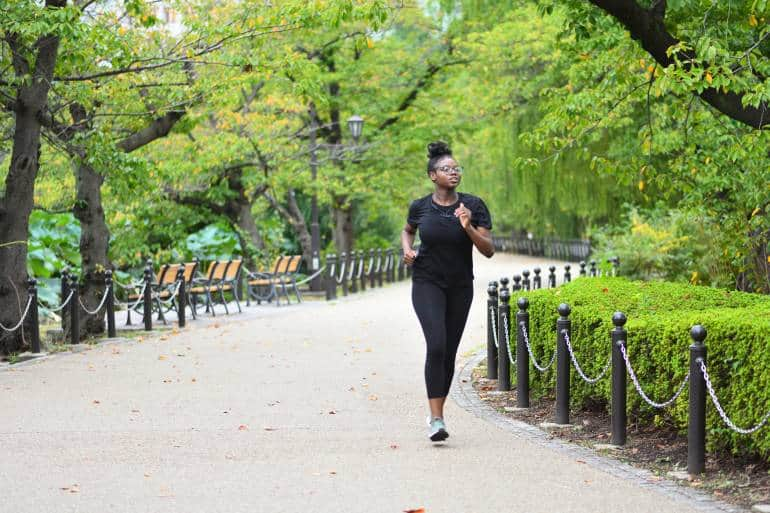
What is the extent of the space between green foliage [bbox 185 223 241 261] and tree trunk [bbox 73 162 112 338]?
12.1 m

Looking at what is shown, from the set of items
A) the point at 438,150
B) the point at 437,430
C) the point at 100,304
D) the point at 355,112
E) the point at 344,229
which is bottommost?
the point at 437,430

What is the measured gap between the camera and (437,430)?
27.9 feet

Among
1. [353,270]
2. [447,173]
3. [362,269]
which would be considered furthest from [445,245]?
[362,269]

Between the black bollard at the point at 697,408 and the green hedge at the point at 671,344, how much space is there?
0.59ft

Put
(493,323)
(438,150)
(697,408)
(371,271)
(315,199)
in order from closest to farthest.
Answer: (697,408) → (438,150) → (493,323) → (315,199) → (371,271)

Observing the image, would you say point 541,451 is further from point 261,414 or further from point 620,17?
point 620,17

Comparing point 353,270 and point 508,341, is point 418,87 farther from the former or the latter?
point 508,341

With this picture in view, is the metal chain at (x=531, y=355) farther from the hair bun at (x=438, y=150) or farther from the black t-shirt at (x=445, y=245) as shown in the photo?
the hair bun at (x=438, y=150)

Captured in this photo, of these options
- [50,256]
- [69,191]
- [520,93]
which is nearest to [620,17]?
[69,191]

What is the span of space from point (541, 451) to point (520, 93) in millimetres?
23763

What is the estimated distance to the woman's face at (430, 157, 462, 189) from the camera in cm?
854

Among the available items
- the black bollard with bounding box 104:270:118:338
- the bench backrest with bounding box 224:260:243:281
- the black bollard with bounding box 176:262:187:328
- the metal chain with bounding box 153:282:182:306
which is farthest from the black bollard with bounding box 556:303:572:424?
the bench backrest with bounding box 224:260:243:281

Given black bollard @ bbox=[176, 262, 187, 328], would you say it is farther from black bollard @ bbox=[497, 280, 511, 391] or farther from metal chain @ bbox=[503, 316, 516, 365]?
metal chain @ bbox=[503, 316, 516, 365]

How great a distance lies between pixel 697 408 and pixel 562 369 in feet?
7.13
